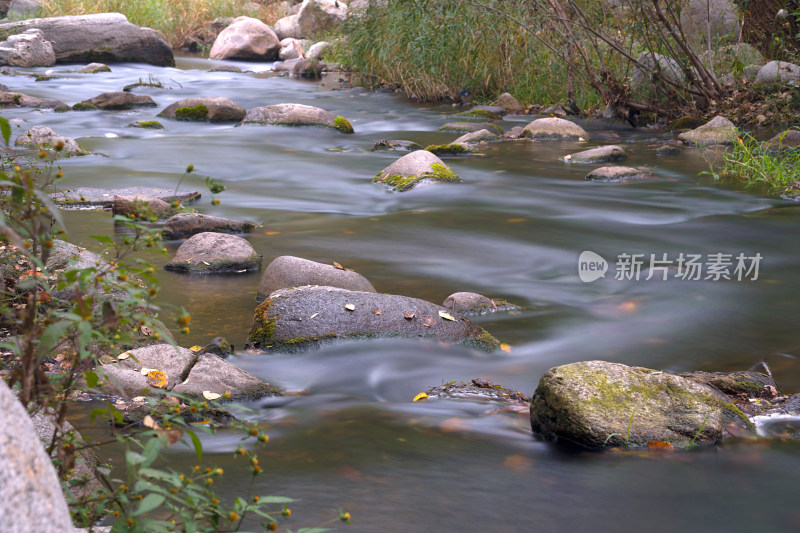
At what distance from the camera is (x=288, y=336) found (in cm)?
381

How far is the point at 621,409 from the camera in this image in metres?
2.91

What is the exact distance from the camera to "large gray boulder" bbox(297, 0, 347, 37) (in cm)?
2481

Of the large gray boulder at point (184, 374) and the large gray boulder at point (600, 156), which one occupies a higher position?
the large gray boulder at point (600, 156)

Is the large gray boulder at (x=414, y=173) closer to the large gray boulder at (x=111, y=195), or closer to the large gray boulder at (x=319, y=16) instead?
the large gray boulder at (x=111, y=195)

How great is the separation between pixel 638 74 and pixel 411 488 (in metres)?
10.1

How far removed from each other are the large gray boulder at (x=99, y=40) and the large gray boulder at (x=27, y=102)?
263 inches

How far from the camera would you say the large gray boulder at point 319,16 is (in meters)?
24.8

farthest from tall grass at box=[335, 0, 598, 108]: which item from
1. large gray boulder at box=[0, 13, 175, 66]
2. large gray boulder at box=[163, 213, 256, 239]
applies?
large gray boulder at box=[0, 13, 175, 66]

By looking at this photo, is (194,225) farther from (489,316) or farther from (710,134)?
(710,134)

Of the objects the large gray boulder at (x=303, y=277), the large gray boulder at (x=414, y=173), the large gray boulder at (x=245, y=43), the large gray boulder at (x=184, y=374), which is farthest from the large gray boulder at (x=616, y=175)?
the large gray boulder at (x=245, y=43)

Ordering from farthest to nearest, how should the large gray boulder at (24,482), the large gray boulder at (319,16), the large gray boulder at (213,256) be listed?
the large gray boulder at (319,16), the large gray boulder at (213,256), the large gray boulder at (24,482)

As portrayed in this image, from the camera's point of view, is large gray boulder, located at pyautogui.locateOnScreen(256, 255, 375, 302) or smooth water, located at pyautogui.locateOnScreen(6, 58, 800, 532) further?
large gray boulder, located at pyautogui.locateOnScreen(256, 255, 375, 302)

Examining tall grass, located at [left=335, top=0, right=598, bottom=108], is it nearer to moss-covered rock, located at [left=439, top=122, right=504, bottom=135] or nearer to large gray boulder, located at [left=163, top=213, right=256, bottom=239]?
moss-covered rock, located at [left=439, top=122, right=504, bottom=135]

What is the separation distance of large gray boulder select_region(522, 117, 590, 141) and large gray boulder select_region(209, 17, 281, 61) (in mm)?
14764
